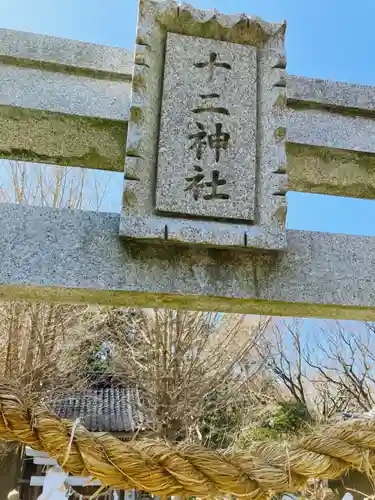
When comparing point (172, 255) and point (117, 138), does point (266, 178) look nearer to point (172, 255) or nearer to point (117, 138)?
point (172, 255)

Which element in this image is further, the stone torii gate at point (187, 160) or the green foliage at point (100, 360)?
the green foliage at point (100, 360)

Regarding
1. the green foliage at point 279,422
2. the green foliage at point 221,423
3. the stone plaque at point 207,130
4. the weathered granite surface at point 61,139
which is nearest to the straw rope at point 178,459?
the stone plaque at point 207,130

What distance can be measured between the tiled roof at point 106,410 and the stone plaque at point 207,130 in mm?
5995

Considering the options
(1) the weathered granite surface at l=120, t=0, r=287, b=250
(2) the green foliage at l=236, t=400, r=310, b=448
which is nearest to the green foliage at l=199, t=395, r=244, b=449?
(2) the green foliage at l=236, t=400, r=310, b=448

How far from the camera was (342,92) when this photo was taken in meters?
1.49

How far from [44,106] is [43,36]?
263 mm

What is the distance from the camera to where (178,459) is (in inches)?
24.4

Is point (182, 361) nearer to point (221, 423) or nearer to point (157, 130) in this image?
point (221, 423)

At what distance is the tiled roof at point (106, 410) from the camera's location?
22.5ft

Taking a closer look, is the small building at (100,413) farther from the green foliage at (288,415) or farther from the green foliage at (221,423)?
the green foliage at (288,415)

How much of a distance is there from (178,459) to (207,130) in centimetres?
91

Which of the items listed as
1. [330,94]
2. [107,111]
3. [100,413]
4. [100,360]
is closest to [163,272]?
[107,111]

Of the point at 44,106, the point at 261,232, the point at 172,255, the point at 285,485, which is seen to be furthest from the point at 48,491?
the point at 44,106

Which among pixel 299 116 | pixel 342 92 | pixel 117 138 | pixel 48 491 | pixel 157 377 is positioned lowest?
pixel 48 491
